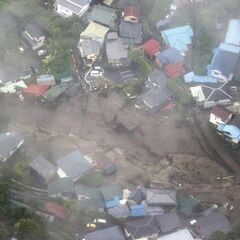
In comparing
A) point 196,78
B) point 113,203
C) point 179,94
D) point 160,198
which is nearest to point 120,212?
point 113,203

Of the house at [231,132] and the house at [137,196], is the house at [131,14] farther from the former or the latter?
the house at [137,196]

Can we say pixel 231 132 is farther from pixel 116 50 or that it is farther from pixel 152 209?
pixel 116 50

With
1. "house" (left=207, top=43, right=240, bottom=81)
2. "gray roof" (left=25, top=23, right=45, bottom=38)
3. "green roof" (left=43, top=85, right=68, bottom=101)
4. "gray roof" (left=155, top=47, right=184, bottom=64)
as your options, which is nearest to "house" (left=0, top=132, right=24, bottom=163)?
"green roof" (left=43, top=85, right=68, bottom=101)

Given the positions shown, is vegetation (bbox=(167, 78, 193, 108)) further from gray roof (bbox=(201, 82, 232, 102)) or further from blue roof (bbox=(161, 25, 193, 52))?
blue roof (bbox=(161, 25, 193, 52))

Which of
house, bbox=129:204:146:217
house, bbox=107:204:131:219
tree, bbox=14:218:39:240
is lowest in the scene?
house, bbox=107:204:131:219

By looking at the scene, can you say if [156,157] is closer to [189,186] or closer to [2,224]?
[189,186]
